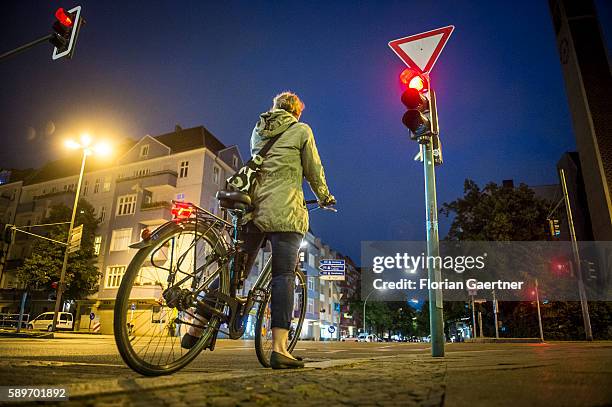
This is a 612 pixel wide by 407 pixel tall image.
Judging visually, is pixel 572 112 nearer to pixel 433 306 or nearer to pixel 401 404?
pixel 433 306

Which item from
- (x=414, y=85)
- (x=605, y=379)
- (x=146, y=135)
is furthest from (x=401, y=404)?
(x=146, y=135)

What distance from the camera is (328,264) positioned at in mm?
51750

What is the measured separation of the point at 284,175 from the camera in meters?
3.29

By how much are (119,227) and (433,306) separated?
34.1m

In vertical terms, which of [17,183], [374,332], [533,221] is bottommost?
[374,332]

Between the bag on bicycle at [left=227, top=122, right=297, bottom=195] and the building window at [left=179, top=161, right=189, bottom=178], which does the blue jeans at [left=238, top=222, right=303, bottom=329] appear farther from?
the building window at [left=179, top=161, right=189, bottom=178]

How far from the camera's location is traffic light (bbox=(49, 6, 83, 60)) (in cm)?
949

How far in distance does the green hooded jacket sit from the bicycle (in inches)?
7.5

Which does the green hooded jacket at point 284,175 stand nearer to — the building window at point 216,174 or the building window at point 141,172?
the building window at point 216,174

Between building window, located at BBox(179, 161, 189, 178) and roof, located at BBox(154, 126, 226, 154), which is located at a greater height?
roof, located at BBox(154, 126, 226, 154)

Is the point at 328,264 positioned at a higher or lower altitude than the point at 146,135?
lower

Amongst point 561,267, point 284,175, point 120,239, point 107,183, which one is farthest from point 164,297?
point 107,183

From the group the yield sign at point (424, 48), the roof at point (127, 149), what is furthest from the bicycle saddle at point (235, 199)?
the roof at point (127, 149)

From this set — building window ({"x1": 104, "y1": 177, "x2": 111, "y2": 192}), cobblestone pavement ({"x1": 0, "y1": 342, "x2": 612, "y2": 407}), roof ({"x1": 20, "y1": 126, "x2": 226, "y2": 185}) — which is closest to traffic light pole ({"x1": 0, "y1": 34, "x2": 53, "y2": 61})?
cobblestone pavement ({"x1": 0, "y1": 342, "x2": 612, "y2": 407})
